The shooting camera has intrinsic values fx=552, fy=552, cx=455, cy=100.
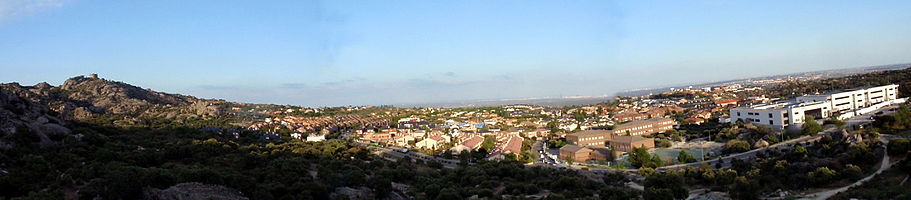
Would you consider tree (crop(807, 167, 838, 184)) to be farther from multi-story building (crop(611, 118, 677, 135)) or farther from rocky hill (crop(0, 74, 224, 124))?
rocky hill (crop(0, 74, 224, 124))

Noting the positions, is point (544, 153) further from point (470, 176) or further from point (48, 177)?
point (48, 177)

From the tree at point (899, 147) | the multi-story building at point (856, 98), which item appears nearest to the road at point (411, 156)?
the tree at point (899, 147)

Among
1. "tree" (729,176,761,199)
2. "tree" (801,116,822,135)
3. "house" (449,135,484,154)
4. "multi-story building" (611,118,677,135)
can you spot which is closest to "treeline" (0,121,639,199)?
"tree" (729,176,761,199)

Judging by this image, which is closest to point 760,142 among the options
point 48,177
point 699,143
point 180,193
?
point 699,143

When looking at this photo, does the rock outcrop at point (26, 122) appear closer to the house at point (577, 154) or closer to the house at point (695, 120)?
the house at point (577, 154)

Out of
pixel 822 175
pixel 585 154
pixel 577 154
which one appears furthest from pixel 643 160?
pixel 822 175

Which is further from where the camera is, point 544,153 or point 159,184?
point 544,153
